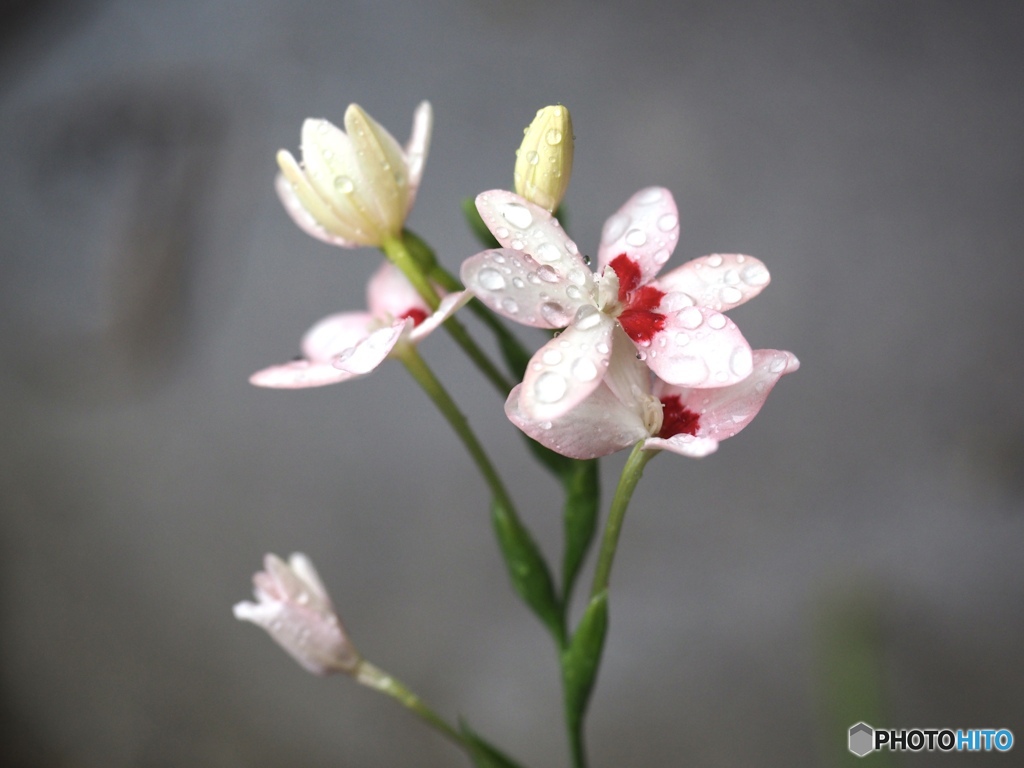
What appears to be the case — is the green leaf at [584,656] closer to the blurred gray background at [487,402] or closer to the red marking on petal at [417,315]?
the red marking on petal at [417,315]

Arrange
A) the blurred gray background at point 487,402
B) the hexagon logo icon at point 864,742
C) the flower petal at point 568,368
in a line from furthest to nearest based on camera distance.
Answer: the blurred gray background at point 487,402
the hexagon logo icon at point 864,742
the flower petal at point 568,368

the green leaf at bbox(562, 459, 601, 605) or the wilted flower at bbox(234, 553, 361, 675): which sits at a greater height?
the wilted flower at bbox(234, 553, 361, 675)

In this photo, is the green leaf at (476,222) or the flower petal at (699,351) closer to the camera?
the flower petal at (699,351)

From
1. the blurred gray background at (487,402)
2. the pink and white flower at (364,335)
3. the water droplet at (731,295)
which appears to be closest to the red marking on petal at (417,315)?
the pink and white flower at (364,335)

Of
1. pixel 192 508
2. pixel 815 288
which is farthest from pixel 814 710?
pixel 192 508

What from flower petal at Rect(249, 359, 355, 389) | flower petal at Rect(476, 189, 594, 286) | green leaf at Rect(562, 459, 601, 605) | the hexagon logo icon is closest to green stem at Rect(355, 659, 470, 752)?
green leaf at Rect(562, 459, 601, 605)

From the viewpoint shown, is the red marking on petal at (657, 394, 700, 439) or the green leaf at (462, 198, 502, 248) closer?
the red marking on petal at (657, 394, 700, 439)

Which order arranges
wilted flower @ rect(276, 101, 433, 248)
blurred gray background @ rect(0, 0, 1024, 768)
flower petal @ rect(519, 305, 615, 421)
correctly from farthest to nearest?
1. blurred gray background @ rect(0, 0, 1024, 768)
2. wilted flower @ rect(276, 101, 433, 248)
3. flower petal @ rect(519, 305, 615, 421)

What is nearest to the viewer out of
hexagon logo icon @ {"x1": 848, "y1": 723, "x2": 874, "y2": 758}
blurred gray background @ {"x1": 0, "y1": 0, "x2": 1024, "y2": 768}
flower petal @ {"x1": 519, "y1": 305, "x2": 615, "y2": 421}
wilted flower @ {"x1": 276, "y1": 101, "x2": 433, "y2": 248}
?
flower petal @ {"x1": 519, "y1": 305, "x2": 615, "y2": 421}

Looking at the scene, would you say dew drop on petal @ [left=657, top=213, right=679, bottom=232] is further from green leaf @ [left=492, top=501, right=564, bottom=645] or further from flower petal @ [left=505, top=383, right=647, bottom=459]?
green leaf @ [left=492, top=501, right=564, bottom=645]
